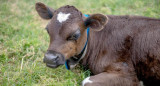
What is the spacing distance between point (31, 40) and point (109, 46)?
2552mm

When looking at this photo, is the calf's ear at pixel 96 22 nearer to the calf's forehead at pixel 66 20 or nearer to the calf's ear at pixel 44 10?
the calf's forehead at pixel 66 20

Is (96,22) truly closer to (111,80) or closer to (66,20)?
(66,20)

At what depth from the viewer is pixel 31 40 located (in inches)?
221

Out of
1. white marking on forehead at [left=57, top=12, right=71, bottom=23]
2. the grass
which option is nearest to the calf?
white marking on forehead at [left=57, top=12, right=71, bottom=23]

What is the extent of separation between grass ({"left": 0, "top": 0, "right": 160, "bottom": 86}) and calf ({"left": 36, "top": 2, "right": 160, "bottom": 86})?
1.87 feet

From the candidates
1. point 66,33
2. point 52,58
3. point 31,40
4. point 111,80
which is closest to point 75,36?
point 66,33

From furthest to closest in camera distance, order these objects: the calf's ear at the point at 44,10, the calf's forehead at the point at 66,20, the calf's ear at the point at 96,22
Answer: the calf's ear at the point at 44,10 → the calf's ear at the point at 96,22 → the calf's forehead at the point at 66,20

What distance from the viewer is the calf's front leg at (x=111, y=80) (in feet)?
12.6

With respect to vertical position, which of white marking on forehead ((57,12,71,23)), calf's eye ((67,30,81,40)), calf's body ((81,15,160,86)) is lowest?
calf's body ((81,15,160,86))

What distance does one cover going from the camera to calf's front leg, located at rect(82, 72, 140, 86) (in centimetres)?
385

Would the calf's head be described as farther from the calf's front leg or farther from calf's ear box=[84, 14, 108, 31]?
the calf's front leg

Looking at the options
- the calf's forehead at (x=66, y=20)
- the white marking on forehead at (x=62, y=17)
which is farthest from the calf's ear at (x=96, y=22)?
the white marking on forehead at (x=62, y=17)

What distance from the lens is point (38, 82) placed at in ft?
13.4

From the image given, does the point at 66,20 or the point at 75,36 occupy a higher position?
the point at 66,20
